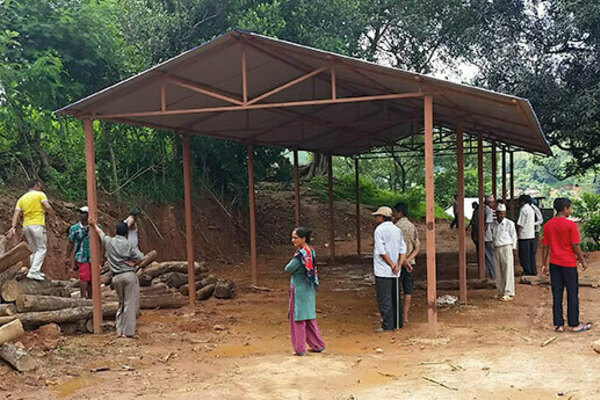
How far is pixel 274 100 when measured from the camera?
10.4m

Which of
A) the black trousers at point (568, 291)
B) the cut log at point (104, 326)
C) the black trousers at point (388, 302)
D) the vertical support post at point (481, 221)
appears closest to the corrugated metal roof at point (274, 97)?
the vertical support post at point (481, 221)

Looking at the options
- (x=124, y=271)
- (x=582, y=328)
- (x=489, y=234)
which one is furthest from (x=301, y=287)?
(x=489, y=234)

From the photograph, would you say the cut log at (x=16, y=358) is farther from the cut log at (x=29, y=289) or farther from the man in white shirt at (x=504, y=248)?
the man in white shirt at (x=504, y=248)

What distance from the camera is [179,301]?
10.2 metres

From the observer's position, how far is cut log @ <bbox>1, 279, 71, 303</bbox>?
7465 millimetres

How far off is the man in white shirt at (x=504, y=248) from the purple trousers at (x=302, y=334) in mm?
4478

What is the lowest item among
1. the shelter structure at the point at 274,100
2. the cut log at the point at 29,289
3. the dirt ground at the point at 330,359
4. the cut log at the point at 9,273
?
the dirt ground at the point at 330,359

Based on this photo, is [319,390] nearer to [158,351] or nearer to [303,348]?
[303,348]

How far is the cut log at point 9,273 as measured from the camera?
291 inches

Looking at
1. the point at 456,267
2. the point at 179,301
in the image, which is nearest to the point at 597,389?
the point at 179,301

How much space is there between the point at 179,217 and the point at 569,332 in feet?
34.6

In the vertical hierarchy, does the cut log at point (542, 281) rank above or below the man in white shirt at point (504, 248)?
below

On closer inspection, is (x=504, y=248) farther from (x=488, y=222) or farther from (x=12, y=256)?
(x=12, y=256)

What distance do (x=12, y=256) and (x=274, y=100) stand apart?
513 centimetres
